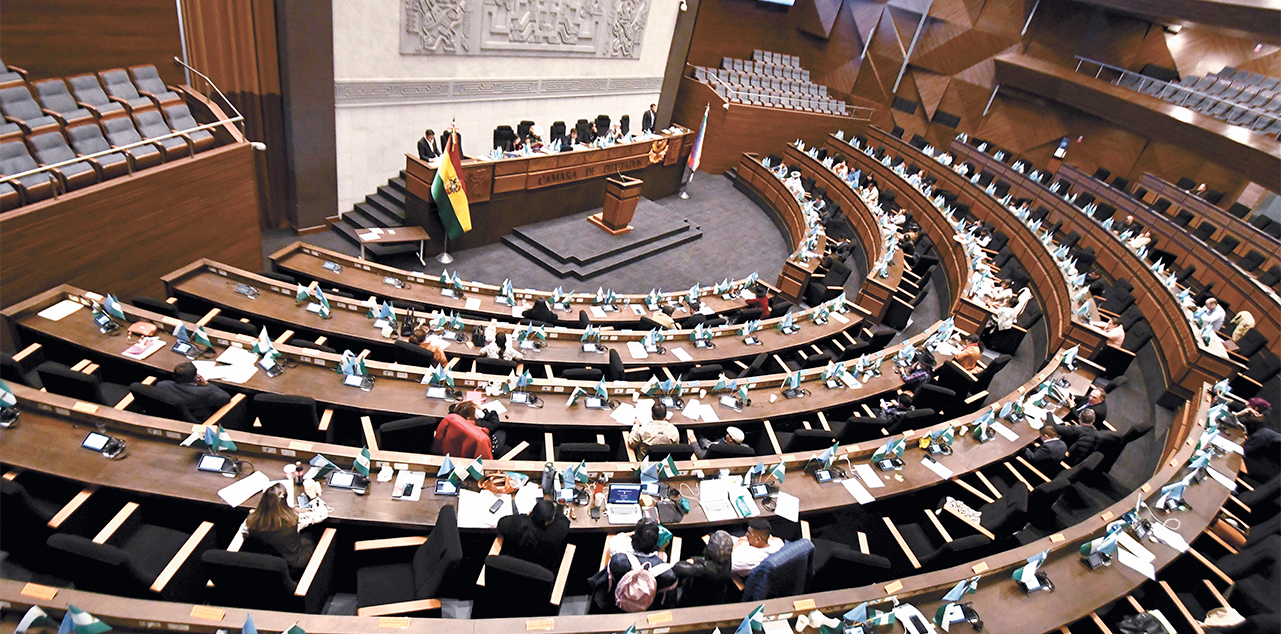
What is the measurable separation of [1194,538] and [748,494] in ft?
11.8

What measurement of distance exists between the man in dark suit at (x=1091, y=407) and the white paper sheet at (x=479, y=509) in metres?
5.82

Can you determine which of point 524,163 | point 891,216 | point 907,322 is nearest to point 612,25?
point 524,163

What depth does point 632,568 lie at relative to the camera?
3725 mm

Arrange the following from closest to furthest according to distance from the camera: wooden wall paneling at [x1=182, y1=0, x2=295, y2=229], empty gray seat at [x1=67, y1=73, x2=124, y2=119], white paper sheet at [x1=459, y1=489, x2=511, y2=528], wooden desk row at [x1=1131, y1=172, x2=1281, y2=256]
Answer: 1. white paper sheet at [x1=459, y1=489, x2=511, y2=528]
2. empty gray seat at [x1=67, y1=73, x2=124, y2=119]
3. wooden wall paneling at [x1=182, y1=0, x2=295, y2=229]
4. wooden desk row at [x1=1131, y1=172, x2=1281, y2=256]

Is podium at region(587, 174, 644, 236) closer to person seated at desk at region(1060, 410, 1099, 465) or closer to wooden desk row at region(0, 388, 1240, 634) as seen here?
person seated at desk at region(1060, 410, 1099, 465)

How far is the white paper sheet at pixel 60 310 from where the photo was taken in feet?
15.9

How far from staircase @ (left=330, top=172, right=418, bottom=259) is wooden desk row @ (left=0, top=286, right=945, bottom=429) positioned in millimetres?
4030

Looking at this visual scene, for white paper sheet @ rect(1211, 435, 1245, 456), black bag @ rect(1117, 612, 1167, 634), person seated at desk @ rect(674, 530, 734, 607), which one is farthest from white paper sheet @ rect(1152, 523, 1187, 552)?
person seated at desk @ rect(674, 530, 734, 607)

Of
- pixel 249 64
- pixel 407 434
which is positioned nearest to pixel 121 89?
pixel 249 64

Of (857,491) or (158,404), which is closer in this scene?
(158,404)

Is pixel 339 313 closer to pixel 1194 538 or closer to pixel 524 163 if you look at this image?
pixel 524 163

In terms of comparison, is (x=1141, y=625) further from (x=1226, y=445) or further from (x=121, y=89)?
(x=121, y=89)

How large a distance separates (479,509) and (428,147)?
257 inches

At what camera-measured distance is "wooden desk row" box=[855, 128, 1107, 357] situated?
8430 millimetres
